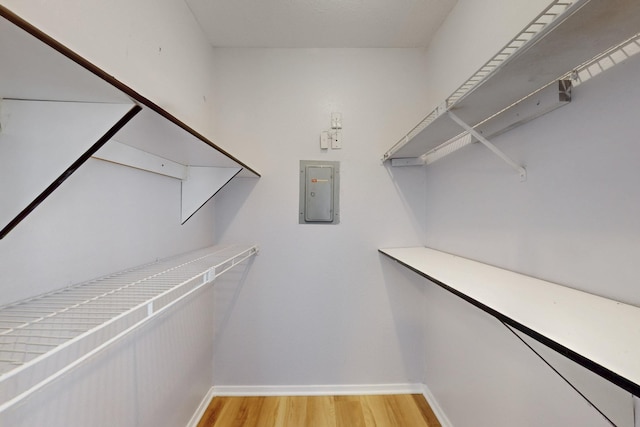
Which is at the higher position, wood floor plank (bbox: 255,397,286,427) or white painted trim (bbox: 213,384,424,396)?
white painted trim (bbox: 213,384,424,396)

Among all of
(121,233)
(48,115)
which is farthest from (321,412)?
(48,115)

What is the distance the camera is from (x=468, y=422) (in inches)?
53.1

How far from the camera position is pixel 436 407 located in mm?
1671

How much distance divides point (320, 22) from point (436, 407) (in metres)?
2.53

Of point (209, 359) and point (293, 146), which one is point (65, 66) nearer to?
point (293, 146)

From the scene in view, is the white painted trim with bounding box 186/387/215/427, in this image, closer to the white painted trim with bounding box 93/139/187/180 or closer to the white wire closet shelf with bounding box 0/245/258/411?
the white wire closet shelf with bounding box 0/245/258/411

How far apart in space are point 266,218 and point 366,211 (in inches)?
28.4

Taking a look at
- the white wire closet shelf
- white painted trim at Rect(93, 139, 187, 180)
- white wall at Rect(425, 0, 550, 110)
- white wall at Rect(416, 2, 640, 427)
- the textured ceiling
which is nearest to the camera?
the white wire closet shelf

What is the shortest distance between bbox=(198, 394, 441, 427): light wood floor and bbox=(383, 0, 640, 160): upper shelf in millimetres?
1748

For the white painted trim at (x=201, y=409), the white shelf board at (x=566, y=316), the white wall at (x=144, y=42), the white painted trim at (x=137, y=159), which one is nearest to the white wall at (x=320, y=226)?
the white painted trim at (x=201, y=409)

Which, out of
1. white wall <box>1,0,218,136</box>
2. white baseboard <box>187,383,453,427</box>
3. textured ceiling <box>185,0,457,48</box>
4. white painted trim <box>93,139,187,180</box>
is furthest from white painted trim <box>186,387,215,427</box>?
textured ceiling <box>185,0,457,48</box>

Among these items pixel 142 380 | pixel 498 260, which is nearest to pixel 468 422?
pixel 498 260

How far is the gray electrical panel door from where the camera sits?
1859 mm

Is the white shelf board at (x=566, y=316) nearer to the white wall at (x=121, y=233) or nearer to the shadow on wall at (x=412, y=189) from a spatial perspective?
the shadow on wall at (x=412, y=189)
